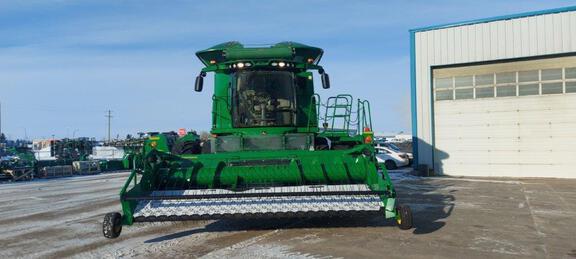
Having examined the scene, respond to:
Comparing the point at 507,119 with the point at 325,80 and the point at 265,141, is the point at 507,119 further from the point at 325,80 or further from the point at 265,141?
the point at 265,141

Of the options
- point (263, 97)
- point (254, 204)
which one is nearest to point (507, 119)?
point (263, 97)

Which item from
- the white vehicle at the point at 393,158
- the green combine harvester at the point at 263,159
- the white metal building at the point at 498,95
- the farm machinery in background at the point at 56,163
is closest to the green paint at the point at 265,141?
the green combine harvester at the point at 263,159

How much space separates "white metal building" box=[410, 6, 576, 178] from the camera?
1841 centimetres

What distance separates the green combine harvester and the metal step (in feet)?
0.04

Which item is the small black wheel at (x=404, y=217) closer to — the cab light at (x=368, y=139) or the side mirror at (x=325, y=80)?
the cab light at (x=368, y=139)

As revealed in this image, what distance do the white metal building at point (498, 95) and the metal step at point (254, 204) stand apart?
1390cm

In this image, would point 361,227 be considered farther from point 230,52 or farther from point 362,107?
point 230,52

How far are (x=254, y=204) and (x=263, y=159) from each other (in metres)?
1.19

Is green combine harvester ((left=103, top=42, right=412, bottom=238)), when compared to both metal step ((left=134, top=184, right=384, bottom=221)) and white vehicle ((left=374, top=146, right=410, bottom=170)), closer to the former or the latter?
metal step ((left=134, top=184, right=384, bottom=221))

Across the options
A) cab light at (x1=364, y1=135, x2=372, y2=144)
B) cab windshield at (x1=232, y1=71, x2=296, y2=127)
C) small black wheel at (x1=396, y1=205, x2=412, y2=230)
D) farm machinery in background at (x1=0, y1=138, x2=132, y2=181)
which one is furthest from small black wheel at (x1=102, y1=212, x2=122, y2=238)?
farm machinery in background at (x1=0, y1=138, x2=132, y2=181)

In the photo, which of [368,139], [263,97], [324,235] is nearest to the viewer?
[324,235]

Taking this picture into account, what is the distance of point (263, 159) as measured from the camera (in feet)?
26.9

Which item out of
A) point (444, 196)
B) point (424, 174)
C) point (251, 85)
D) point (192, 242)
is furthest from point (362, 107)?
point (424, 174)

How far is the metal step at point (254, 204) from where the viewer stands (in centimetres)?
696
